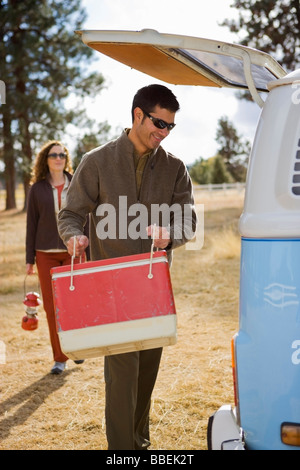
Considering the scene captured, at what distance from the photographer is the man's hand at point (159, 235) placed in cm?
287

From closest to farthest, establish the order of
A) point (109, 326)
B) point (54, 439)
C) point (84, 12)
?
point (109, 326) → point (54, 439) → point (84, 12)

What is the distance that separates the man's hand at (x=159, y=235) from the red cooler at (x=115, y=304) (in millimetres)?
278

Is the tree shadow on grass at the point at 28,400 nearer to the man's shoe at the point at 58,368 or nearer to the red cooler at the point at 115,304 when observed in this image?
the man's shoe at the point at 58,368

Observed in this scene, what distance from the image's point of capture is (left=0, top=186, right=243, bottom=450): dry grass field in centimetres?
404

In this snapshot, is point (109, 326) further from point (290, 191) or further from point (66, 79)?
point (66, 79)

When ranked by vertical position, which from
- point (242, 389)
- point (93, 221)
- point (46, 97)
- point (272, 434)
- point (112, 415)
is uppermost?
point (46, 97)

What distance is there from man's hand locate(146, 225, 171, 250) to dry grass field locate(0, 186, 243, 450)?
163cm

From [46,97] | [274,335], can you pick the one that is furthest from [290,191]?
[46,97]

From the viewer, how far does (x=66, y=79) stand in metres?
26.3

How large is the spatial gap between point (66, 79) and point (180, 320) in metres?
21.1

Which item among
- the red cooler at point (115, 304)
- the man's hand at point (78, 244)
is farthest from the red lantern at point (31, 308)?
the red cooler at point (115, 304)

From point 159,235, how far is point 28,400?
2570 millimetres

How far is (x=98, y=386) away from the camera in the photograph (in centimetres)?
502

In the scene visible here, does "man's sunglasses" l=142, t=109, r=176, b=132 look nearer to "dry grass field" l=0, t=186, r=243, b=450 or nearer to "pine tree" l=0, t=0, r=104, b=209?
"dry grass field" l=0, t=186, r=243, b=450
